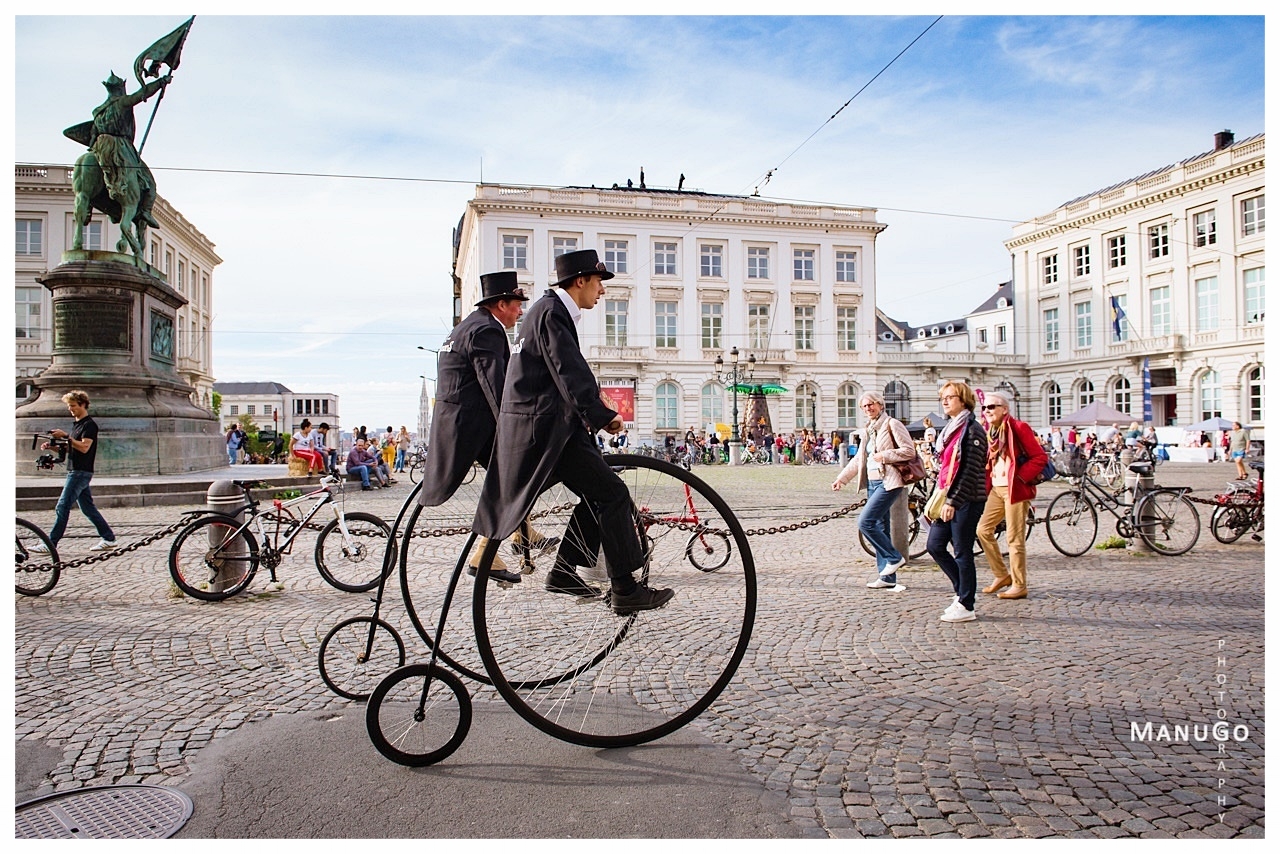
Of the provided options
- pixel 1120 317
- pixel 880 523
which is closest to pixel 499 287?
pixel 880 523

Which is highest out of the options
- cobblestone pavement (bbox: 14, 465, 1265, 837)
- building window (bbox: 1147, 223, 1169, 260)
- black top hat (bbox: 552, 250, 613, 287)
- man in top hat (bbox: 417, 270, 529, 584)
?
building window (bbox: 1147, 223, 1169, 260)

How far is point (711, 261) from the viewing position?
5591 cm

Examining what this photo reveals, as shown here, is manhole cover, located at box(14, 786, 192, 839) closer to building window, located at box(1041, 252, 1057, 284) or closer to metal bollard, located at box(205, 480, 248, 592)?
metal bollard, located at box(205, 480, 248, 592)

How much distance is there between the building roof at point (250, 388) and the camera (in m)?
138

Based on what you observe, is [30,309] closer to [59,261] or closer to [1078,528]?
[59,261]

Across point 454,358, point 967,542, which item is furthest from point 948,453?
point 454,358

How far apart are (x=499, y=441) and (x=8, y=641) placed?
2.62m

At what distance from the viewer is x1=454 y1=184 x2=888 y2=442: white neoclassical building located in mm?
52344

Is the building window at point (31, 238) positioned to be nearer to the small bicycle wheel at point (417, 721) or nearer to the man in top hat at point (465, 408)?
the man in top hat at point (465, 408)

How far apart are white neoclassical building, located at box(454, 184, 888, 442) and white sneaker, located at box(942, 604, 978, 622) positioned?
145 feet

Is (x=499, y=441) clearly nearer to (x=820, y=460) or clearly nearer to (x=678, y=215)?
(x=820, y=460)

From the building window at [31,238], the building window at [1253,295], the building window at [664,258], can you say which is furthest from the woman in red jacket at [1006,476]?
the building window at [664,258]

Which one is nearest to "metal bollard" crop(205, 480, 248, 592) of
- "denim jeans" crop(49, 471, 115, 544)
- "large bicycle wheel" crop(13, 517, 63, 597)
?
"large bicycle wheel" crop(13, 517, 63, 597)

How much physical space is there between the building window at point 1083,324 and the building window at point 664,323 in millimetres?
25585
